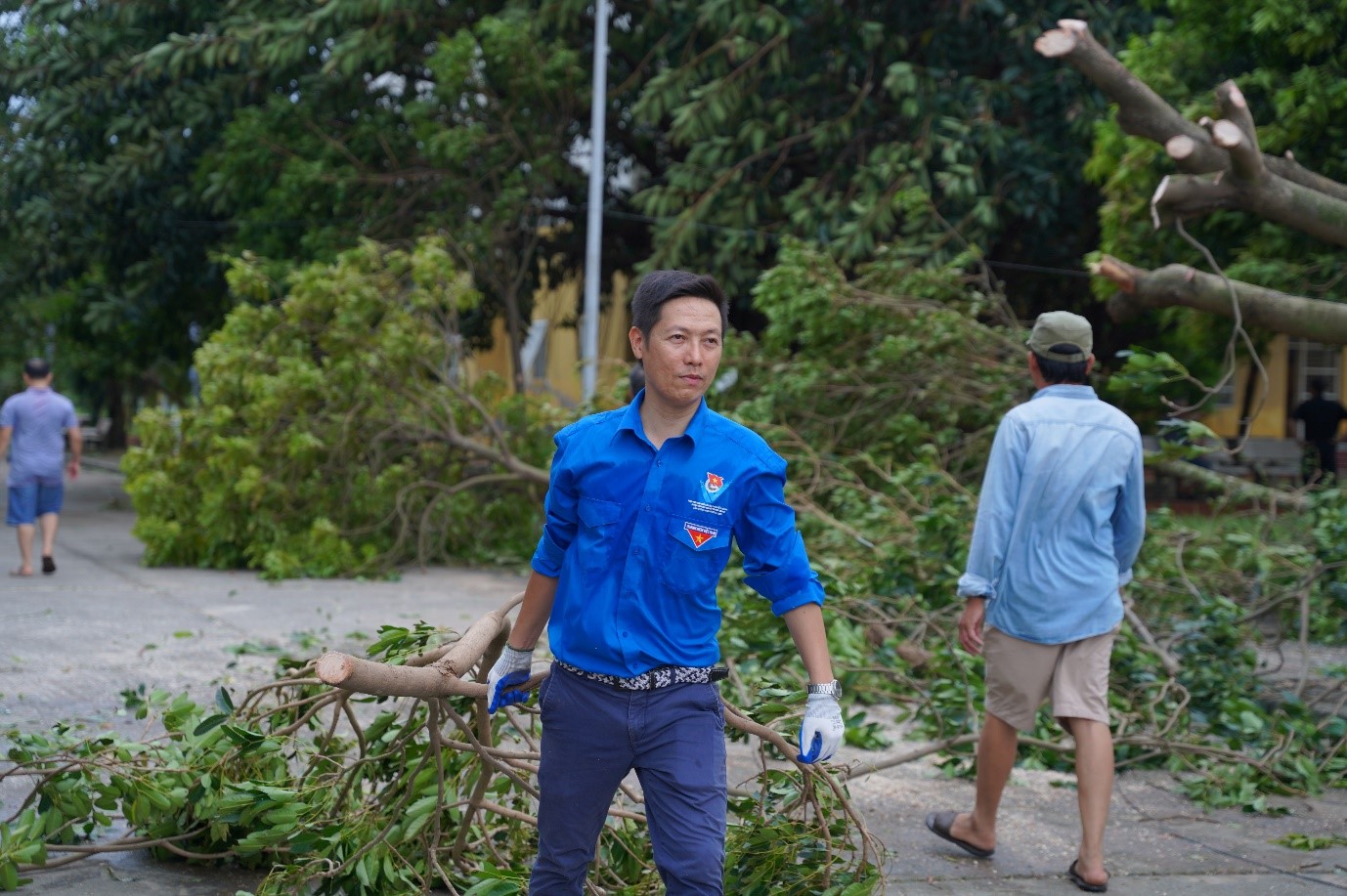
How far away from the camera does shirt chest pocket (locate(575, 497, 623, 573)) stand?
310 cm

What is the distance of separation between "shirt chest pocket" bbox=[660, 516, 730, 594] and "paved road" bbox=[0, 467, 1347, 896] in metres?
1.89

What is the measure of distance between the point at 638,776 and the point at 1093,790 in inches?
80.8

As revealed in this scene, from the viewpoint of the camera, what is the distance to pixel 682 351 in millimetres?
3109

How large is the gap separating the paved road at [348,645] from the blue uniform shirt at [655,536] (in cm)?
177

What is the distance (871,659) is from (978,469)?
3.81 metres

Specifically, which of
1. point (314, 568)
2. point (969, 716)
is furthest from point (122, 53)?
point (969, 716)

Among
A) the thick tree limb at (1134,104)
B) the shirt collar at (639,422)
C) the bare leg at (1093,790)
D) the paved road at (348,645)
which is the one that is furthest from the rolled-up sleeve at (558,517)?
the thick tree limb at (1134,104)

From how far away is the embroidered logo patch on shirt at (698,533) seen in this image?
3.07m

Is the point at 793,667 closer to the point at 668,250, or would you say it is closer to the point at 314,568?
the point at 314,568

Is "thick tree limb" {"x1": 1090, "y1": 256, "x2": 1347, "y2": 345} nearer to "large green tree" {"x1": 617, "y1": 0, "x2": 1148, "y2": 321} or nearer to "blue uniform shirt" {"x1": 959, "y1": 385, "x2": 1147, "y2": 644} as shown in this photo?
"blue uniform shirt" {"x1": 959, "y1": 385, "x2": 1147, "y2": 644}

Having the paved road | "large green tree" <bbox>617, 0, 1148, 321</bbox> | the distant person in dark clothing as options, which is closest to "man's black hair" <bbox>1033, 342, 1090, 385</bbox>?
the paved road

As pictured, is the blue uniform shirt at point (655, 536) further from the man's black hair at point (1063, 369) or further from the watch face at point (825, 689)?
the man's black hair at point (1063, 369)

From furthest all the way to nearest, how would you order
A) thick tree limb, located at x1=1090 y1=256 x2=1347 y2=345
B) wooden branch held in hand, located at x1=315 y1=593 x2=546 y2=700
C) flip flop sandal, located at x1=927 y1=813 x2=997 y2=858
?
1. thick tree limb, located at x1=1090 y1=256 x2=1347 y2=345
2. flip flop sandal, located at x1=927 y1=813 x2=997 y2=858
3. wooden branch held in hand, located at x1=315 y1=593 x2=546 y2=700

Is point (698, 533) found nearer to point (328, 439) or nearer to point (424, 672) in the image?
point (424, 672)
